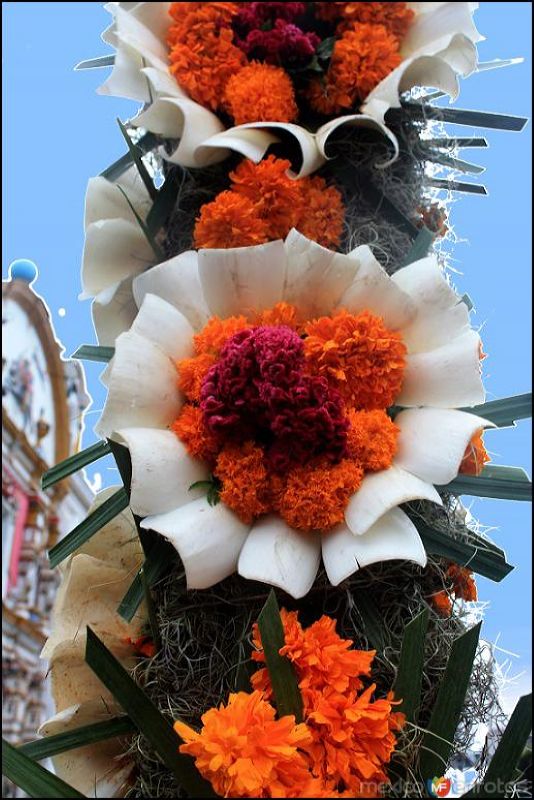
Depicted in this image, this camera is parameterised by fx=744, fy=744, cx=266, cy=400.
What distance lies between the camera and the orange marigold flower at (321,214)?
960 mm

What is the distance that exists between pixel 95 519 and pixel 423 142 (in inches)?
27.9

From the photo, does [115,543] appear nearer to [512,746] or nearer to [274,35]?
[512,746]

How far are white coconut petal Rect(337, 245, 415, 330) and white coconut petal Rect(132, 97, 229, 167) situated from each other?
11.0 inches

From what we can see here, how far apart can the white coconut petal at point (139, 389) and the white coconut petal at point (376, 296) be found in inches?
8.7

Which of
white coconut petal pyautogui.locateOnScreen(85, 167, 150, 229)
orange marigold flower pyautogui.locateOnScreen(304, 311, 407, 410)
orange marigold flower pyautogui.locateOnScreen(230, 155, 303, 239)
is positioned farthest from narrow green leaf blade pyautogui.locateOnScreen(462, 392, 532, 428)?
white coconut petal pyautogui.locateOnScreen(85, 167, 150, 229)

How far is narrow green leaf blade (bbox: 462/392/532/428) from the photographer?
2.69 ft

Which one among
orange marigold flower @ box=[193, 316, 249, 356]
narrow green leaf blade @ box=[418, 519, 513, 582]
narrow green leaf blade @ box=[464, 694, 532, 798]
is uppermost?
orange marigold flower @ box=[193, 316, 249, 356]

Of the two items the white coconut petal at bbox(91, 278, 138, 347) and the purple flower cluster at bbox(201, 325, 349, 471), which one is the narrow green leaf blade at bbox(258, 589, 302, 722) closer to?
the purple flower cluster at bbox(201, 325, 349, 471)

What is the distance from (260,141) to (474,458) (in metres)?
0.48

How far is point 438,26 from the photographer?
3.48ft

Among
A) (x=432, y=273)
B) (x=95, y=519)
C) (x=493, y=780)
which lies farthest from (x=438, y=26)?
(x=493, y=780)

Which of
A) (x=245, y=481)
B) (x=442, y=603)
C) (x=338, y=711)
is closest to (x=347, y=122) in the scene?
(x=245, y=481)

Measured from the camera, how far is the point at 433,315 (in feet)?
2.79

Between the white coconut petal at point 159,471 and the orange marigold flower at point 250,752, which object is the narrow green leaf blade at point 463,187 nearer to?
the white coconut petal at point 159,471
